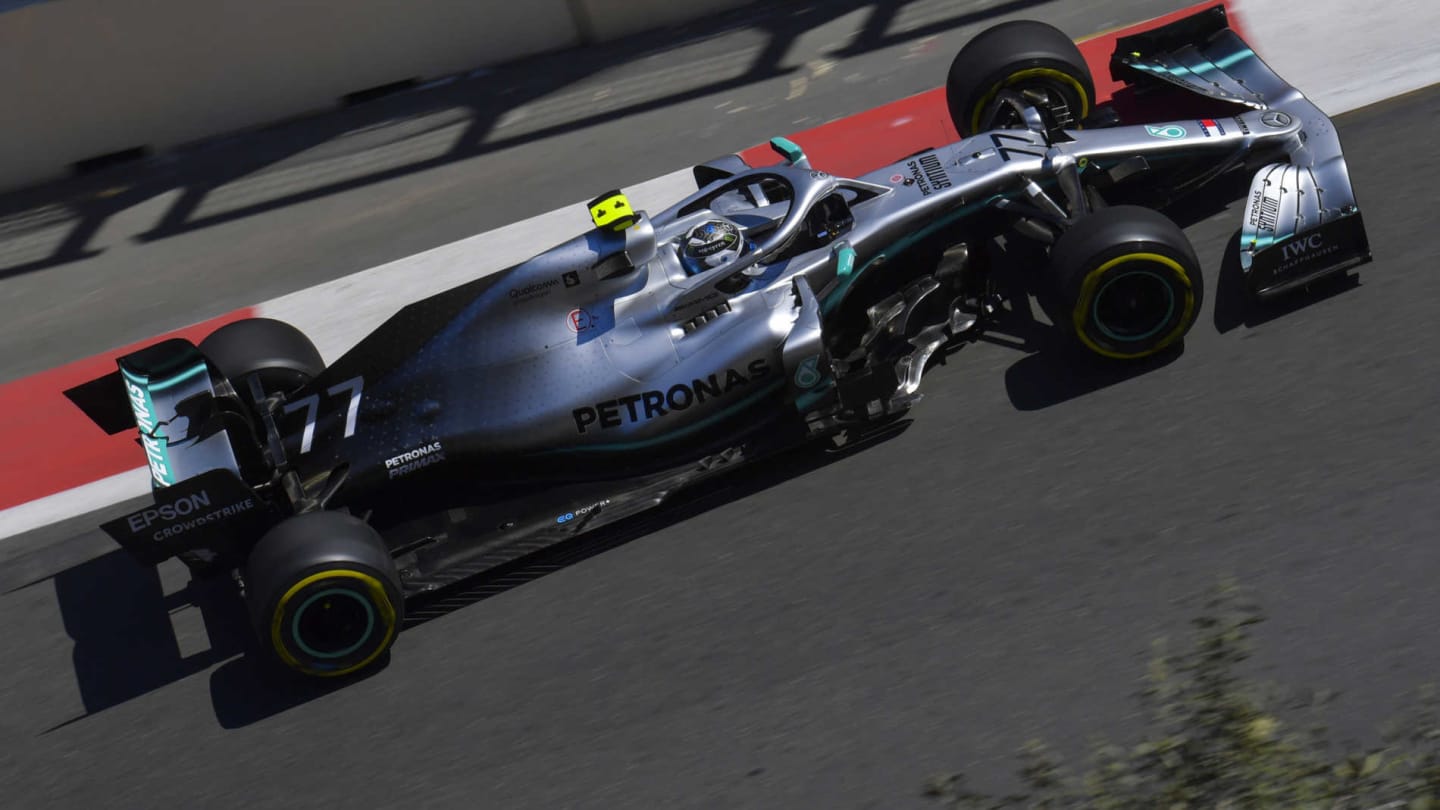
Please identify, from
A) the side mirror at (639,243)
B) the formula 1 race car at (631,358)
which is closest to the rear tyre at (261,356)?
the formula 1 race car at (631,358)

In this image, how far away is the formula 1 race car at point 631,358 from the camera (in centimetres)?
643

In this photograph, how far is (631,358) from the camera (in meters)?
6.79

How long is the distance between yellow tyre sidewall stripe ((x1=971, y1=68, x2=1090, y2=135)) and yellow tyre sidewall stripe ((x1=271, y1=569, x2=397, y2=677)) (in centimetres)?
453

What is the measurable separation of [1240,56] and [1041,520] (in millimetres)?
3630

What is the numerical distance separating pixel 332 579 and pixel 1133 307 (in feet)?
13.3

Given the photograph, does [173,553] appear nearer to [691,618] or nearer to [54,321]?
[691,618]

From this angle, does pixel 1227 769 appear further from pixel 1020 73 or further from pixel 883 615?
pixel 1020 73

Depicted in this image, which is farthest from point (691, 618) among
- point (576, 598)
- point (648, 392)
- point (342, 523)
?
point (342, 523)

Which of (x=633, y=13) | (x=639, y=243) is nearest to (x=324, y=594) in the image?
(x=639, y=243)

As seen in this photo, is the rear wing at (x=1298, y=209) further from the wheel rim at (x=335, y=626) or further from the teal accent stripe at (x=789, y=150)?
the wheel rim at (x=335, y=626)

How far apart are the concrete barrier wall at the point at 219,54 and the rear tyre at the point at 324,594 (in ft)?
21.3

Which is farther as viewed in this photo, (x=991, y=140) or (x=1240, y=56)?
(x=1240, y=56)

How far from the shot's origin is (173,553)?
621 cm

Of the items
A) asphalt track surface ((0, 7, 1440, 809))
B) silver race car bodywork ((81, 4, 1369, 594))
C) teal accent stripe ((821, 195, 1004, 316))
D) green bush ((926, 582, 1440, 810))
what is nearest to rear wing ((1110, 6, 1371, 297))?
silver race car bodywork ((81, 4, 1369, 594))
